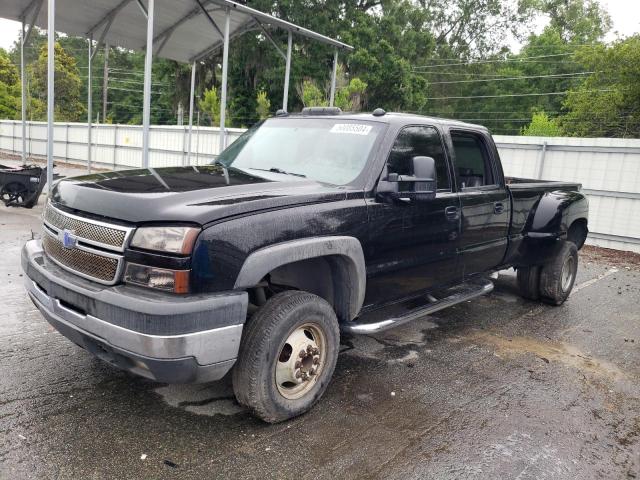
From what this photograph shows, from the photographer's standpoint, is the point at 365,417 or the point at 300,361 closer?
the point at 300,361

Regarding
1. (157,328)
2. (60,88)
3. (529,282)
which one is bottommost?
(529,282)

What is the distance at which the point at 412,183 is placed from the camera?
3.89m

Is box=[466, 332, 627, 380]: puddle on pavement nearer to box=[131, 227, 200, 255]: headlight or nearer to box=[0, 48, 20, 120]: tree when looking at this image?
box=[131, 227, 200, 255]: headlight

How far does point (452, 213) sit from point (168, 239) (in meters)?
2.62

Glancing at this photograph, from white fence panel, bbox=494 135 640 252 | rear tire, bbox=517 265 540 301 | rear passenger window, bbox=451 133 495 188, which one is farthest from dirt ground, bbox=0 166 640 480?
white fence panel, bbox=494 135 640 252

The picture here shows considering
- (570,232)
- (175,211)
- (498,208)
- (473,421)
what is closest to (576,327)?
(570,232)

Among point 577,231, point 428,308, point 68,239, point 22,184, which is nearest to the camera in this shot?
point 68,239

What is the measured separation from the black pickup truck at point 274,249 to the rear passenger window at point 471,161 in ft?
0.07

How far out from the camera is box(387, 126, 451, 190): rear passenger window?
163 inches

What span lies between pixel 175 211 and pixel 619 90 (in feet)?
104

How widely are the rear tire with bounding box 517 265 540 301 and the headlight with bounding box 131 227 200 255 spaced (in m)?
4.89

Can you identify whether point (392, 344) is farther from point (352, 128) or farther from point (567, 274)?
point (567, 274)

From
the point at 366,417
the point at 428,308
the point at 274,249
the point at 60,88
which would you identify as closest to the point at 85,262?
the point at 274,249

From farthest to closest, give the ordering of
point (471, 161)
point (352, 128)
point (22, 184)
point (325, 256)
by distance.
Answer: point (22, 184), point (471, 161), point (352, 128), point (325, 256)
